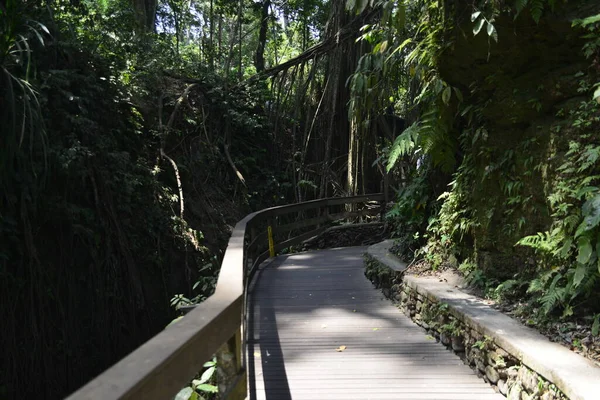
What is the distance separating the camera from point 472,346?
4.67 meters

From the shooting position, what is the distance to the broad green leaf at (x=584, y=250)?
4.06m

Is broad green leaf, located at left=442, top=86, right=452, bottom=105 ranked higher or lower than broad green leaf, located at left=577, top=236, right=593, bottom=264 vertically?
higher

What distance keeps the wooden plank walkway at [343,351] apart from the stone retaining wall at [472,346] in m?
0.10

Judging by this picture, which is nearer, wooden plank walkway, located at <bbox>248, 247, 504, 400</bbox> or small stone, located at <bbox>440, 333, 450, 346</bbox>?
wooden plank walkway, located at <bbox>248, 247, 504, 400</bbox>

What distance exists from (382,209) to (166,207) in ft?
20.5

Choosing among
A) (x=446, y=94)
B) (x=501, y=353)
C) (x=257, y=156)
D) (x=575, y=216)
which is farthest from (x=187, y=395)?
(x=257, y=156)

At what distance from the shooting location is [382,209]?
1517 cm

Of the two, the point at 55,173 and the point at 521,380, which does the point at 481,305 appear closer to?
the point at 521,380

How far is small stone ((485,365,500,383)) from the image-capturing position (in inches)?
165

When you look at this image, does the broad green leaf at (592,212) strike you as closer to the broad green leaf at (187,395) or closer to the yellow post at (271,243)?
the broad green leaf at (187,395)

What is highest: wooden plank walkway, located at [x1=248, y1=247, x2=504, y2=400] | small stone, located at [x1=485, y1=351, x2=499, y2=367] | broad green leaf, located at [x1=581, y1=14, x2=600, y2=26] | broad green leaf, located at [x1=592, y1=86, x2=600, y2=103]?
broad green leaf, located at [x1=581, y1=14, x2=600, y2=26]

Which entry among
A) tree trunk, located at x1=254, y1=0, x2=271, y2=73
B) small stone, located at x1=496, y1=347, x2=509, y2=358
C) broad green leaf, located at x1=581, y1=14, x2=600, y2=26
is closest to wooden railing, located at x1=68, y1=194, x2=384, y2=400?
small stone, located at x1=496, y1=347, x2=509, y2=358

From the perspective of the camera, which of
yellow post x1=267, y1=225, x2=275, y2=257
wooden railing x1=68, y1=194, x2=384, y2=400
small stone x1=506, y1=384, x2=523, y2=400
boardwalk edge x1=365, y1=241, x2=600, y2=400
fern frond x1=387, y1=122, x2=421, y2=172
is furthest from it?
yellow post x1=267, y1=225, x2=275, y2=257

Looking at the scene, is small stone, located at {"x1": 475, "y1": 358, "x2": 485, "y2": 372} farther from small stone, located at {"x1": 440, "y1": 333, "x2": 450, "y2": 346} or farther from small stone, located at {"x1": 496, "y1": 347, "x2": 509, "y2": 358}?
small stone, located at {"x1": 440, "y1": 333, "x2": 450, "y2": 346}
